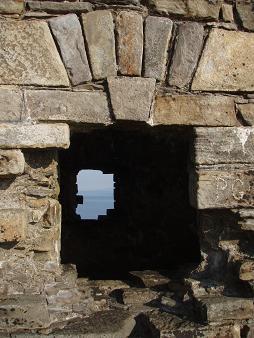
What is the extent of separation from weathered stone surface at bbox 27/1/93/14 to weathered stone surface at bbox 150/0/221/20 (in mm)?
469

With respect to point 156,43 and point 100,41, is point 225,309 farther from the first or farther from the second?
point 100,41

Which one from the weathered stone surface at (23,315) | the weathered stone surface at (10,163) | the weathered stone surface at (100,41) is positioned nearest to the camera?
the weathered stone surface at (23,315)

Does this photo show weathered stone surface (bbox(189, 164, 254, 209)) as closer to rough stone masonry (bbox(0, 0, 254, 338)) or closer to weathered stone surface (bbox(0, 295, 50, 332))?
rough stone masonry (bbox(0, 0, 254, 338))

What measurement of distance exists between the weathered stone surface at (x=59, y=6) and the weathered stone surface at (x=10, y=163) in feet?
3.13

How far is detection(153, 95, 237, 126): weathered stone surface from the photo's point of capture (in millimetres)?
3365

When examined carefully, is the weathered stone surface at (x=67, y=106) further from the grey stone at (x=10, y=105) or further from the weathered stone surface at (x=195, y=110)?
the weathered stone surface at (x=195, y=110)

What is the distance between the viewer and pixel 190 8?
11.0 feet

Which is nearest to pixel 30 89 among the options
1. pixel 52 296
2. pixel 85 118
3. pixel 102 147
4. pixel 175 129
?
pixel 85 118

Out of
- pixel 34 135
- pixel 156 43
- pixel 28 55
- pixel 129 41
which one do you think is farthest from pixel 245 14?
pixel 34 135

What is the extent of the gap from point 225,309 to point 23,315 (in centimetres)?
129

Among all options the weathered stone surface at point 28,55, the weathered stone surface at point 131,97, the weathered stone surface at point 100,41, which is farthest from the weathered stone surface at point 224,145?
the weathered stone surface at point 28,55

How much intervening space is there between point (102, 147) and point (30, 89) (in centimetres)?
406

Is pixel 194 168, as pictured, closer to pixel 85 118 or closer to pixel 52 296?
pixel 85 118

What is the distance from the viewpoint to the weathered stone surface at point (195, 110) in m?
3.37
